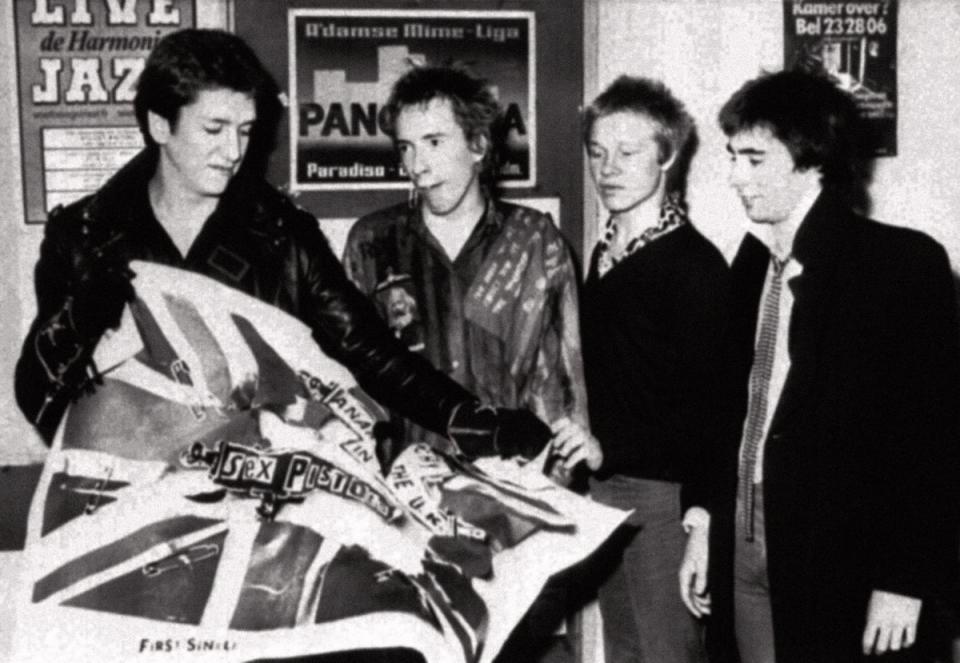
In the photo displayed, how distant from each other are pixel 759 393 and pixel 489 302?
571 millimetres

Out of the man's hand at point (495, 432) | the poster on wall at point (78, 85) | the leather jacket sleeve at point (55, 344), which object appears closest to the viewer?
the leather jacket sleeve at point (55, 344)

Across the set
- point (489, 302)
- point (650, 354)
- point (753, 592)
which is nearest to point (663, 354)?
point (650, 354)

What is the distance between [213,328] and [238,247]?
0.15m

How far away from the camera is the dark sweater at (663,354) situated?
2.29 m

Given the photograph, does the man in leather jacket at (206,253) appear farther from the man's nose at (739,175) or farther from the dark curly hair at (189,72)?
the man's nose at (739,175)

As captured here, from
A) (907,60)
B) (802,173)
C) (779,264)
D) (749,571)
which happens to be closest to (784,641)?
(749,571)

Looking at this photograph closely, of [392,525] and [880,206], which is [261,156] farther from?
[880,206]

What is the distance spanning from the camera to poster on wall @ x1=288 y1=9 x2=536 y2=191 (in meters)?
2.72

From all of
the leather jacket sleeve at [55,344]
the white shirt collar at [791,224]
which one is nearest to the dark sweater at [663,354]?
the white shirt collar at [791,224]

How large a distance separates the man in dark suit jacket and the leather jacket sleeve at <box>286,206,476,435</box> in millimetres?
538

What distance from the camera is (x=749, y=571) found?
2076mm

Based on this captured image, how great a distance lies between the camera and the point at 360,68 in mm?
2738

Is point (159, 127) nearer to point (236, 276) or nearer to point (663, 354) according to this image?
point (236, 276)

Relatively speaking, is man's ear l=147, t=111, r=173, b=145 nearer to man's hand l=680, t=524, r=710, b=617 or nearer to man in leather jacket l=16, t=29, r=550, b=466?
man in leather jacket l=16, t=29, r=550, b=466
